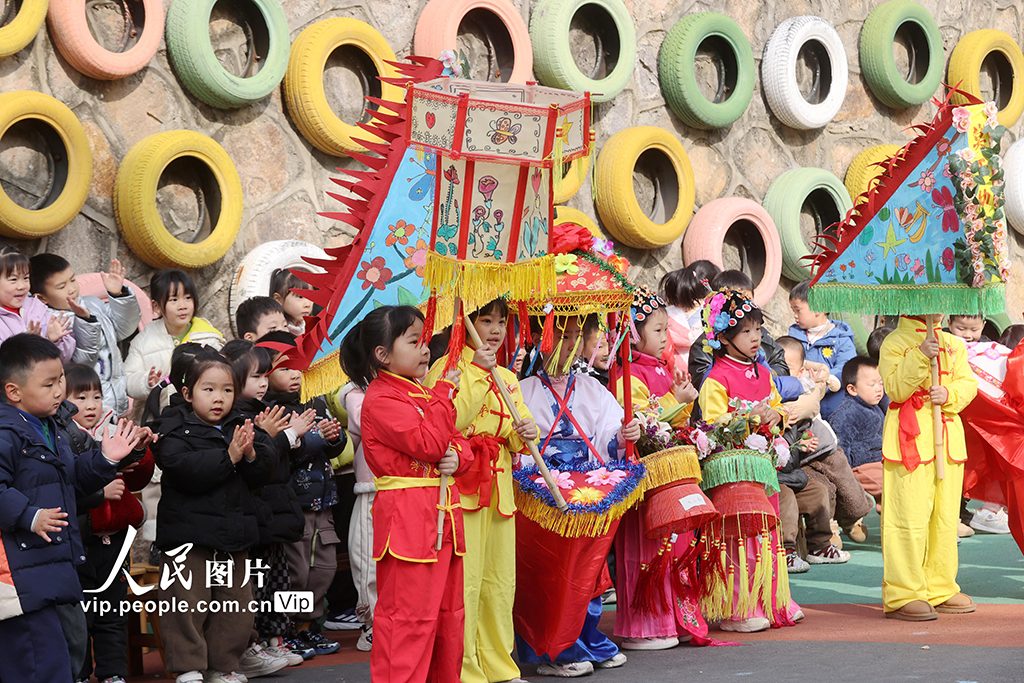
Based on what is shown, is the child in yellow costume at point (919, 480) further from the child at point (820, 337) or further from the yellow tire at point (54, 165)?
the yellow tire at point (54, 165)

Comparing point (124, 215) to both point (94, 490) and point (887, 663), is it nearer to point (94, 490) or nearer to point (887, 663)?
point (94, 490)

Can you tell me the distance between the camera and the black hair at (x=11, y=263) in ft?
16.1

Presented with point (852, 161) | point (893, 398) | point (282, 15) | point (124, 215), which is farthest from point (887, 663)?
point (852, 161)

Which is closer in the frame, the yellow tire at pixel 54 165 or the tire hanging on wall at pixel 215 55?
the yellow tire at pixel 54 165

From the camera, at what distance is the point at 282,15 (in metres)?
6.80

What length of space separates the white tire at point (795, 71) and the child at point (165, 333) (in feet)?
18.1

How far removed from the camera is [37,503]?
3682 mm

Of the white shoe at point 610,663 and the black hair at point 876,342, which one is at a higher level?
the black hair at point 876,342

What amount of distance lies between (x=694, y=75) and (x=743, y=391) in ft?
13.9

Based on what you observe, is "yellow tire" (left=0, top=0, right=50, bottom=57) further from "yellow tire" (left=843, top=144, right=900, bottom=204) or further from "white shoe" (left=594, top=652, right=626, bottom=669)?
"yellow tire" (left=843, top=144, right=900, bottom=204)

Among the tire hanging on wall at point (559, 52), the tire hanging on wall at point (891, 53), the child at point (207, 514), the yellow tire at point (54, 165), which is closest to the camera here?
the child at point (207, 514)

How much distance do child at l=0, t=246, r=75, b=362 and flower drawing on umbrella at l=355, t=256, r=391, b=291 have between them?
5.17 ft

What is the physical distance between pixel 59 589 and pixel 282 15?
162 inches

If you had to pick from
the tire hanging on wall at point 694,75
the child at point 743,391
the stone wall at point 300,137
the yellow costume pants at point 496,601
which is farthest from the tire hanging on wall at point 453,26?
the yellow costume pants at point 496,601
